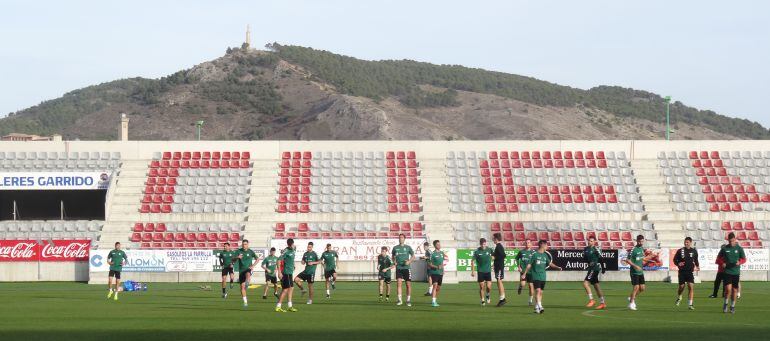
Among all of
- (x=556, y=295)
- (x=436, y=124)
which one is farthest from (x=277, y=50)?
(x=556, y=295)

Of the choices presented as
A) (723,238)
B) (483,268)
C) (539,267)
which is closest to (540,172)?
(723,238)

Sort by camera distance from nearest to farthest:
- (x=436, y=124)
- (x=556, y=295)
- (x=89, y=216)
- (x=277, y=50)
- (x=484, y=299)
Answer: (x=484, y=299) < (x=556, y=295) < (x=89, y=216) < (x=436, y=124) < (x=277, y=50)

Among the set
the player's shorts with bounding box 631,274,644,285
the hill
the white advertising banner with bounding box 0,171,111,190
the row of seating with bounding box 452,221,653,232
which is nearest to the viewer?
the player's shorts with bounding box 631,274,644,285

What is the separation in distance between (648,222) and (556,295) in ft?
76.7

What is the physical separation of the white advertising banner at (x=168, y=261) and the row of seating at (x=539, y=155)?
2137 cm

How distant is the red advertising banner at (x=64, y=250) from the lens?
52156mm

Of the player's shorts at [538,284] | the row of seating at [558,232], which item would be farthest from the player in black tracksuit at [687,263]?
the row of seating at [558,232]

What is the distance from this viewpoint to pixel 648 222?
5944cm

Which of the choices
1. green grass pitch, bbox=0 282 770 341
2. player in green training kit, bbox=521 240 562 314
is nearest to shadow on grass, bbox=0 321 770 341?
green grass pitch, bbox=0 282 770 341

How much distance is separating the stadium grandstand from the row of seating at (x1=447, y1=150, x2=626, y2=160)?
0.09 metres

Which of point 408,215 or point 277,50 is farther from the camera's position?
point 277,50

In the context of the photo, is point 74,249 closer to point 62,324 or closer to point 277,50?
point 62,324

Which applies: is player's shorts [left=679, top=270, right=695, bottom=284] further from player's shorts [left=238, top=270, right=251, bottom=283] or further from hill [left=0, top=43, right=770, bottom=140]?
hill [left=0, top=43, right=770, bottom=140]

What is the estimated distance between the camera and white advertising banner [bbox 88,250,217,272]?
2003 inches
